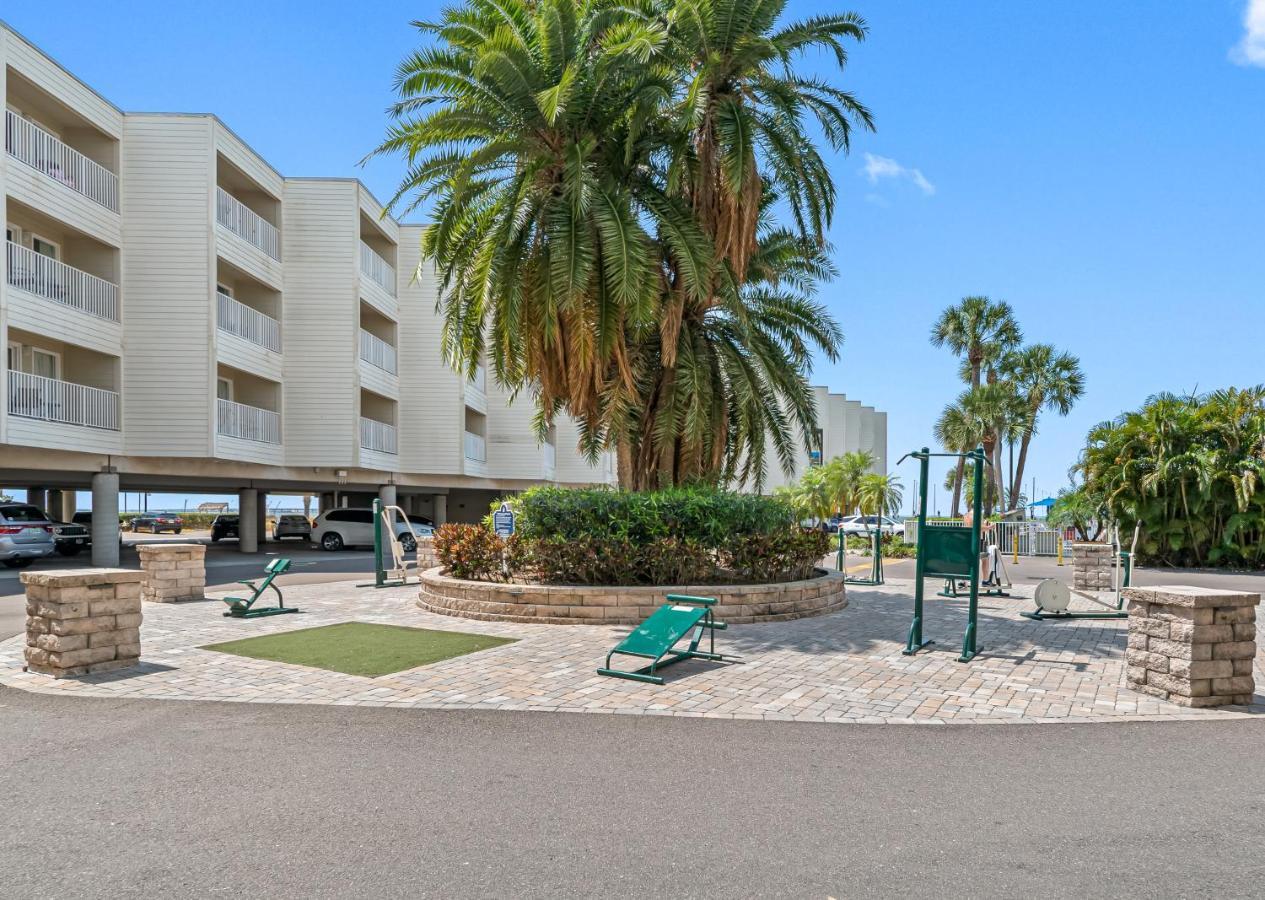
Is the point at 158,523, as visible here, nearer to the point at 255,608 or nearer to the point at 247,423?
the point at 247,423

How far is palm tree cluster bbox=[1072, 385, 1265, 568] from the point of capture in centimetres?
2248

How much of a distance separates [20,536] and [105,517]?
2.13 m

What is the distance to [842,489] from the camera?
53.2m

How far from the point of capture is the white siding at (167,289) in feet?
73.2

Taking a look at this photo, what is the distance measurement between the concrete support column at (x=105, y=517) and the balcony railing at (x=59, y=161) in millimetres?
7033

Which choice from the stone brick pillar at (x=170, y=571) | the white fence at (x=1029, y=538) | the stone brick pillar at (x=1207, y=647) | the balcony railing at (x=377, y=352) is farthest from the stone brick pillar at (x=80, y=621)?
the white fence at (x=1029, y=538)

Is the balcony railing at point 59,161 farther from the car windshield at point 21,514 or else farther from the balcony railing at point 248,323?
the car windshield at point 21,514

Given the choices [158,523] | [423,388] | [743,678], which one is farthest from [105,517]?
[158,523]

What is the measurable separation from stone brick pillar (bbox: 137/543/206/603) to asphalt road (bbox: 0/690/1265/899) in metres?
7.63

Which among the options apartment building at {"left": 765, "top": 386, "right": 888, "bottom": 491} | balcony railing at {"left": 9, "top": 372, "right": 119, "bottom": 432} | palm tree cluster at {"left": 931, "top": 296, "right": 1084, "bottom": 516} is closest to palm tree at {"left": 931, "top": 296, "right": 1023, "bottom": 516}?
palm tree cluster at {"left": 931, "top": 296, "right": 1084, "bottom": 516}

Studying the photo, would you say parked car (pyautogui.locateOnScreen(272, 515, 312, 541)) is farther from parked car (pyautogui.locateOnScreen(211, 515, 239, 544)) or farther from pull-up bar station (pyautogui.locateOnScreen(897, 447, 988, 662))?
pull-up bar station (pyautogui.locateOnScreen(897, 447, 988, 662))

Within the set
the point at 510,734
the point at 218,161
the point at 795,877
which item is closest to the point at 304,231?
the point at 218,161

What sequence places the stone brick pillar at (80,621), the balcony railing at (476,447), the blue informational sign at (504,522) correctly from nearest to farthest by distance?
1. the stone brick pillar at (80,621)
2. the blue informational sign at (504,522)
3. the balcony railing at (476,447)

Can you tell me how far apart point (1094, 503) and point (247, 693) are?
83.0 ft
